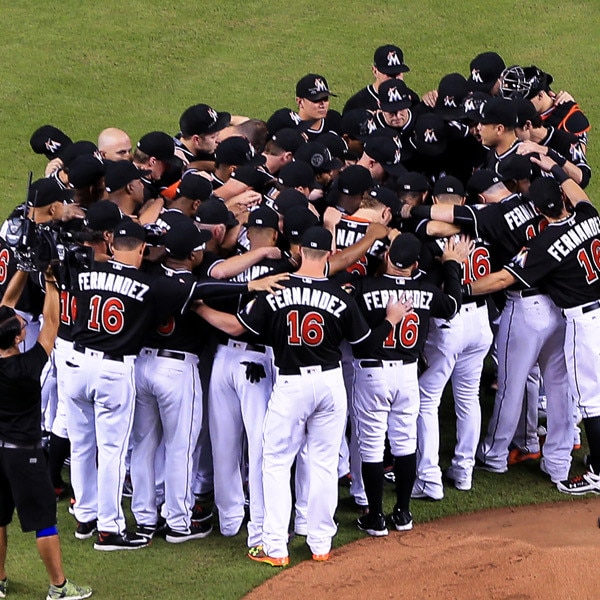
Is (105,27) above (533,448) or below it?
above

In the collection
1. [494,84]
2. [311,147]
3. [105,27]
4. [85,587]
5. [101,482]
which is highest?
[105,27]

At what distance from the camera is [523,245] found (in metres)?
8.11

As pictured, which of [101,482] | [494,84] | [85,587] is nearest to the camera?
[85,587]

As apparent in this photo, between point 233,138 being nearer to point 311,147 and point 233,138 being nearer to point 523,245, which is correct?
point 311,147

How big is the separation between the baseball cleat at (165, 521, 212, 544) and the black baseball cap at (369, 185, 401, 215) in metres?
2.26

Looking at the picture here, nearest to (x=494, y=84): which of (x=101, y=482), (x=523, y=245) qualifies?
(x=523, y=245)

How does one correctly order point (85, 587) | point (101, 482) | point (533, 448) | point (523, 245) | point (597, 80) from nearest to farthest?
point (85, 587) < point (101, 482) < point (523, 245) < point (533, 448) < point (597, 80)

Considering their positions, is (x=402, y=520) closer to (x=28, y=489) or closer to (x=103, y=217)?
(x=28, y=489)

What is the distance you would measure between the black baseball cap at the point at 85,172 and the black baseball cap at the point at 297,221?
1389mm

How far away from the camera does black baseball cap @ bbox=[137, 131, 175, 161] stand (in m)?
8.52

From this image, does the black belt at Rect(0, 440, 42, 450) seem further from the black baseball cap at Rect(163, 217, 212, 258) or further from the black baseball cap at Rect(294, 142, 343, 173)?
the black baseball cap at Rect(294, 142, 343, 173)

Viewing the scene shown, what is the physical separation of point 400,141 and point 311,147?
1134mm

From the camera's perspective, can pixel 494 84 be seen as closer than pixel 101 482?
No

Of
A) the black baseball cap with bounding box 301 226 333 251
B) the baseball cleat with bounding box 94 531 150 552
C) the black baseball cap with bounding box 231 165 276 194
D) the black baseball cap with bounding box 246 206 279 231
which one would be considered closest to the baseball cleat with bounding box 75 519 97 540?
the baseball cleat with bounding box 94 531 150 552
